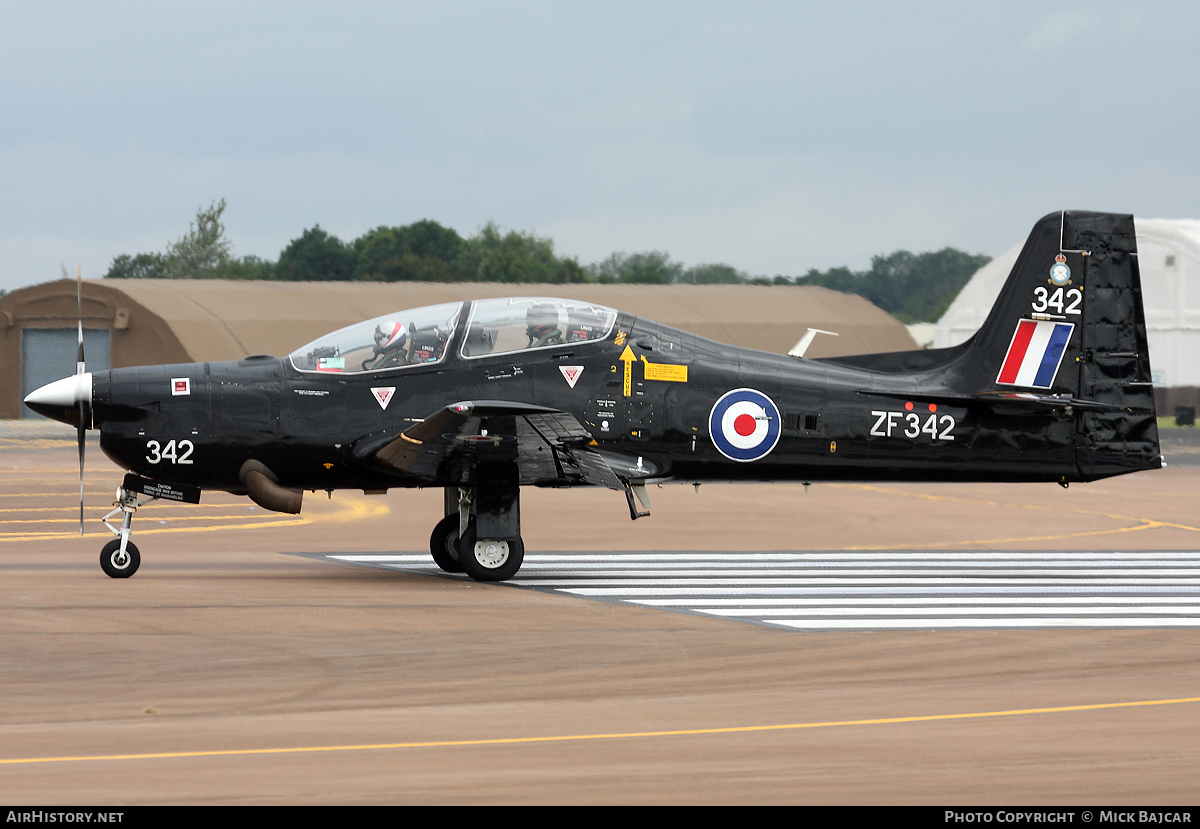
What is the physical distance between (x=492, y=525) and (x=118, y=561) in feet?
12.5

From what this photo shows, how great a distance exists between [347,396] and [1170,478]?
2391 centimetres

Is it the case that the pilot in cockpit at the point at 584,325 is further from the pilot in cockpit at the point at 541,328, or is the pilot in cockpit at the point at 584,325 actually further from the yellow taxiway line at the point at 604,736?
the yellow taxiway line at the point at 604,736

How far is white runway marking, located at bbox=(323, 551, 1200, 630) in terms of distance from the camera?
12406 millimetres

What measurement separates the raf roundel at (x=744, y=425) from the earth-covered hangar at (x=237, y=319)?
35.4m

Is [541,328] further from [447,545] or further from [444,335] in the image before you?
[447,545]

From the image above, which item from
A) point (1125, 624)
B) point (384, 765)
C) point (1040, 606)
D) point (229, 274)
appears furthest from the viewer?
point (229, 274)

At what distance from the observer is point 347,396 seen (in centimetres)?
1440

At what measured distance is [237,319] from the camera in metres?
50.7

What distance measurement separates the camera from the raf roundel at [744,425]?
15.0 metres

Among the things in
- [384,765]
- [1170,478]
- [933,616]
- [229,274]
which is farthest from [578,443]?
[229,274]

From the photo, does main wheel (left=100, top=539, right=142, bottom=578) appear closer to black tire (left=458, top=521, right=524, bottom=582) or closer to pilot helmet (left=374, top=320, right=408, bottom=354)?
pilot helmet (left=374, top=320, right=408, bottom=354)

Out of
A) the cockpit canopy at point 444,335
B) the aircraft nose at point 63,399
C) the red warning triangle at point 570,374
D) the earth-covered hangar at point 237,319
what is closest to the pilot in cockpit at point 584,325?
the cockpit canopy at point 444,335


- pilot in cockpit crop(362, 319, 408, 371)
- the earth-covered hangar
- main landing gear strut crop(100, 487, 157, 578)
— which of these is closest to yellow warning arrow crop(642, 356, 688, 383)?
pilot in cockpit crop(362, 319, 408, 371)
